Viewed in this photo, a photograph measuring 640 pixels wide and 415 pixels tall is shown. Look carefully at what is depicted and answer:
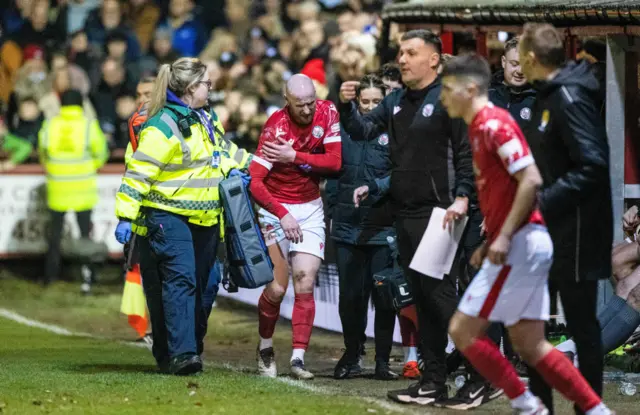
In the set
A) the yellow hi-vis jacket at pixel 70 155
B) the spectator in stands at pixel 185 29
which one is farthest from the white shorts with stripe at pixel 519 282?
the spectator in stands at pixel 185 29

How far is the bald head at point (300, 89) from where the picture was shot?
1034 centimetres

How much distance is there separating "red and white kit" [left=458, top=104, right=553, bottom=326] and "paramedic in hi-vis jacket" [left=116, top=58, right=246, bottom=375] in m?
2.90

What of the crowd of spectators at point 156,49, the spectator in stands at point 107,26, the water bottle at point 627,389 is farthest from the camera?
the spectator in stands at point 107,26

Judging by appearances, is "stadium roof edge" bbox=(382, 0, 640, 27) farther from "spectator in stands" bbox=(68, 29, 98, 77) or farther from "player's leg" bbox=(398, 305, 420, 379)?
"spectator in stands" bbox=(68, 29, 98, 77)

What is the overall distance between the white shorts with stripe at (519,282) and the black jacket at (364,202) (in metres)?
3.15

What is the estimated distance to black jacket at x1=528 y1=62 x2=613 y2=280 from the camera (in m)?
7.79

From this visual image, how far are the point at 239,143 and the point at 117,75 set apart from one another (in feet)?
14.6

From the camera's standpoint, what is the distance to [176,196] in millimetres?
10023

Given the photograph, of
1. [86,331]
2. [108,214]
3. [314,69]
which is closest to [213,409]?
[86,331]

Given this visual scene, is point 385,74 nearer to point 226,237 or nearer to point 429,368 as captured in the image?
point 226,237

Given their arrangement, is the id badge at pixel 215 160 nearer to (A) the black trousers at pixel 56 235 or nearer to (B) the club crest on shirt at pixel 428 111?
(B) the club crest on shirt at pixel 428 111

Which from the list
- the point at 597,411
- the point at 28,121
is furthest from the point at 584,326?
the point at 28,121

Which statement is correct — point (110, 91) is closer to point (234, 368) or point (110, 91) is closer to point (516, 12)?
point (516, 12)

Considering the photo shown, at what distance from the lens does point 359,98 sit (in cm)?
1112
